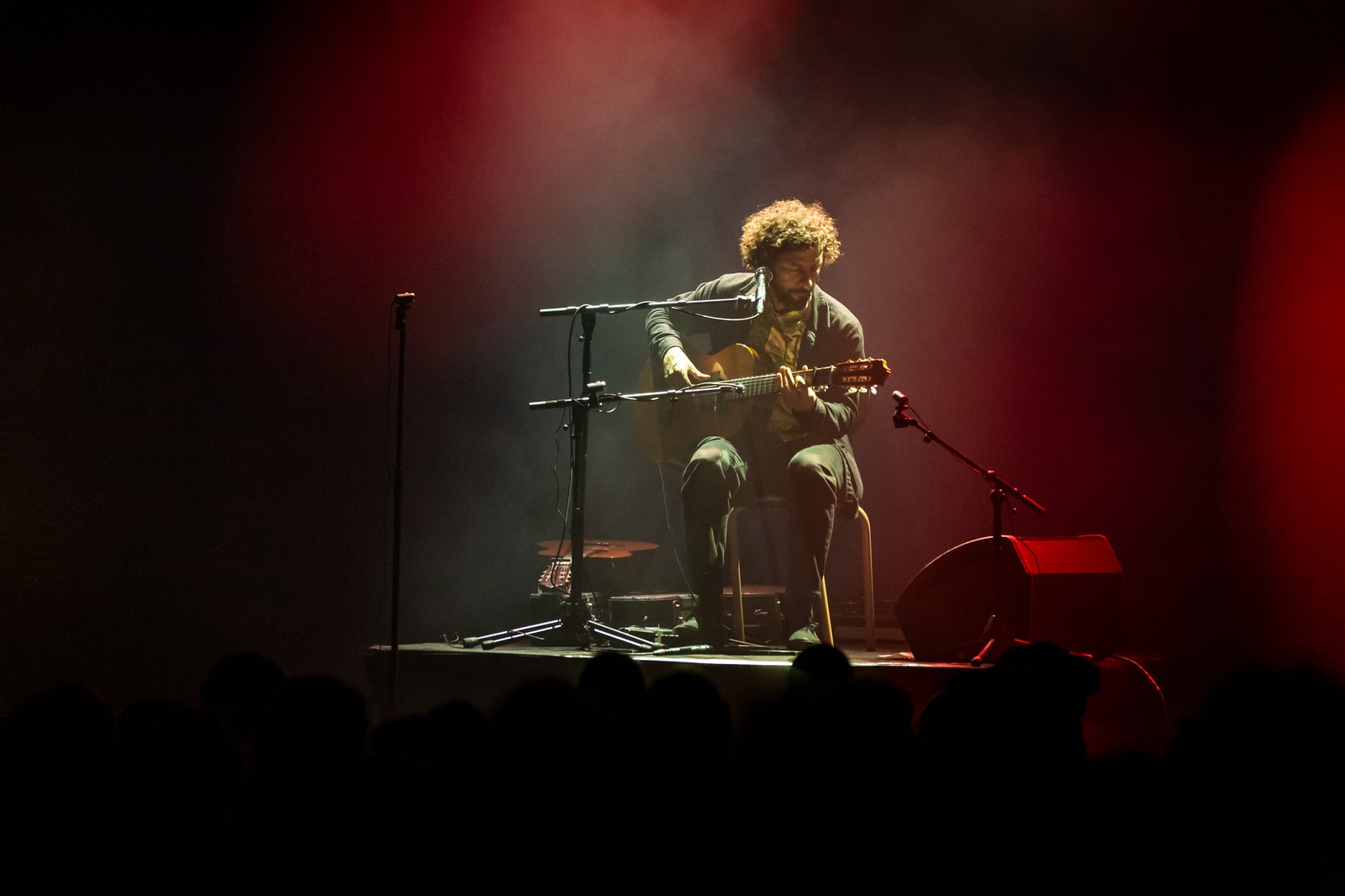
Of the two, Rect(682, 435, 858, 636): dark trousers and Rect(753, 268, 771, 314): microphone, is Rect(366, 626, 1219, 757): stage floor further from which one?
Rect(753, 268, 771, 314): microphone

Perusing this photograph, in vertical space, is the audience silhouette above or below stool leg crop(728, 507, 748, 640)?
below

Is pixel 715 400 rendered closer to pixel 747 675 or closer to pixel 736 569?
pixel 736 569

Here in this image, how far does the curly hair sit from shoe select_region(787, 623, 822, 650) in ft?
5.17

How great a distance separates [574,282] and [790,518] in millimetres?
2024

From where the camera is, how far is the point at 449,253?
16.3 ft

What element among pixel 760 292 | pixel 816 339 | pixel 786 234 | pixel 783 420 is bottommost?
pixel 783 420

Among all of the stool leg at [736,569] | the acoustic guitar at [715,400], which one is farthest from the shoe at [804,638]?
the acoustic guitar at [715,400]

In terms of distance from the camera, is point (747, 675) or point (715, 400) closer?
point (747, 675)

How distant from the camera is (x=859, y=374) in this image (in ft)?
12.2

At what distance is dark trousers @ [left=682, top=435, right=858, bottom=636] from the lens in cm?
373

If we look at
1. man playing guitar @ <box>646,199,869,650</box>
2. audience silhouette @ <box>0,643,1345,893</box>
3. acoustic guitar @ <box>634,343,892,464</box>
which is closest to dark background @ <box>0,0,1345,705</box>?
acoustic guitar @ <box>634,343,892,464</box>

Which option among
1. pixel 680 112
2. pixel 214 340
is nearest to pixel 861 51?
pixel 680 112

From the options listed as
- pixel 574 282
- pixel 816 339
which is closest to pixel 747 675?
pixel 816 339

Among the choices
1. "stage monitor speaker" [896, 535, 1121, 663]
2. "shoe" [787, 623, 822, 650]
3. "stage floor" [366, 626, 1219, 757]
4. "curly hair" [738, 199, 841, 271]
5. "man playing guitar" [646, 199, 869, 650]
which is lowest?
"stage floor" [366, 626, 1219, 757]
